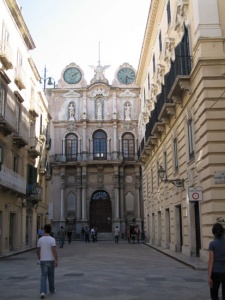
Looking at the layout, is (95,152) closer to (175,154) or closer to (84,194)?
(84,194)

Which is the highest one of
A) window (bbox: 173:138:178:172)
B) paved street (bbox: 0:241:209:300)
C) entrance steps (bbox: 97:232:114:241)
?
window (bbox: 173:138:178:172)

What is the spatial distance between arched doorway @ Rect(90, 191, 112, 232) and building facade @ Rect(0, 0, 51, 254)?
11.0m

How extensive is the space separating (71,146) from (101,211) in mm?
8397

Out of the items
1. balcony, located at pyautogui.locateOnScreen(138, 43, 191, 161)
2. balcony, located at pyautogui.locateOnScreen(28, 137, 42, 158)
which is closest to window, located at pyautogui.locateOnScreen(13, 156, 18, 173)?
balcony, located at pyautogui.locateOnScreen(28, 137, 42, 158)

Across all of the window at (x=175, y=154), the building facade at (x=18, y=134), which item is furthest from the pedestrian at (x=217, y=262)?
the building facade at (x=18, y=134)

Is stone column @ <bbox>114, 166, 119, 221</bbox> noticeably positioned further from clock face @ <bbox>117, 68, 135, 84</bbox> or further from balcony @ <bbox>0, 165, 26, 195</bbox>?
balcony @ <bbox>0, 165, 26, 195</bbox>

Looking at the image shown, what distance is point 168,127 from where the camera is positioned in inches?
875

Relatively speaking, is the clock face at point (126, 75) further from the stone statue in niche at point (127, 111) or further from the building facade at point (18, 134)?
the building facade at point (18, 134)

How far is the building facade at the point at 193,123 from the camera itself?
14.4 m

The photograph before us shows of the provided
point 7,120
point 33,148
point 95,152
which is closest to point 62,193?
point 95,152

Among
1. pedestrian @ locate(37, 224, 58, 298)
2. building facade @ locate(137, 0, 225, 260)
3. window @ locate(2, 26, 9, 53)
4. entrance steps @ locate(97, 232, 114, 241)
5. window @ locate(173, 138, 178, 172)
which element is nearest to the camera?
pedestrian @ locate(37, 224, 58, 298)

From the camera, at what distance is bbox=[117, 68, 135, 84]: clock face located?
Answer: 47.9 meters

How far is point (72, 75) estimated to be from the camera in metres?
48.2

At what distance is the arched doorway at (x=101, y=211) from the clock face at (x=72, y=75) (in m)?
13.9
